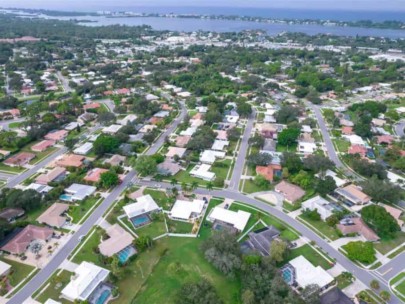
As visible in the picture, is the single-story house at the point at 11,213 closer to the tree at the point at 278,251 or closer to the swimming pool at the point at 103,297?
the swimming pool at the point at 103,297

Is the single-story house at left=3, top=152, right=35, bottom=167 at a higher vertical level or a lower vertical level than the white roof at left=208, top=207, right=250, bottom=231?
lower

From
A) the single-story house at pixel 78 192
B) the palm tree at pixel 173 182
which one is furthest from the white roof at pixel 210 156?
the single-story house at pixel 78 192

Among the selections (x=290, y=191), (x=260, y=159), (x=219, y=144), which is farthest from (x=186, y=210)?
(x=219, y=144)

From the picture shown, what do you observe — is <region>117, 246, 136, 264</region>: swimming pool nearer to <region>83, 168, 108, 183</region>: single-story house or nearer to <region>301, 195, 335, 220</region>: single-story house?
<region>83, 168, 108, 183</region>: single-story house

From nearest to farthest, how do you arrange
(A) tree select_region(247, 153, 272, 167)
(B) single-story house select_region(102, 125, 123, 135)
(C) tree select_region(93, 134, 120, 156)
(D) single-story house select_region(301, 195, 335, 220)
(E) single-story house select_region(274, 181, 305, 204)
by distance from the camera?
(D) single-story house select_region(301, 195, 335, 220)
(E) single-story house select_region(274, 181, 305, 204)
(A) tree select_region(247, 153, 272, 167)
(C) tree select_region(93, 134, 120, 156)
(B) single-story house select_region(102, 125, 123, 135)

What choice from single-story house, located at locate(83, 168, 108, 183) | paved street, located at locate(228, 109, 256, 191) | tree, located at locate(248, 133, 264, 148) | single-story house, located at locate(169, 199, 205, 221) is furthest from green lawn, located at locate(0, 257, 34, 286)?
tree, located at locate(248, 133, 264, 148)

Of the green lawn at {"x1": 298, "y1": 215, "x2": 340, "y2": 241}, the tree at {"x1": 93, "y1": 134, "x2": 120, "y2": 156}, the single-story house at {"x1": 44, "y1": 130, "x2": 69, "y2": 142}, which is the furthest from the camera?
the single-story house at {"x1": 44, "y1": 130, "x2": 69, "y2": 142}

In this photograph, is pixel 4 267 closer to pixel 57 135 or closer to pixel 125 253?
pixel 125 253
